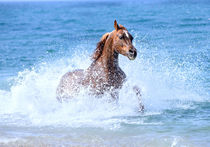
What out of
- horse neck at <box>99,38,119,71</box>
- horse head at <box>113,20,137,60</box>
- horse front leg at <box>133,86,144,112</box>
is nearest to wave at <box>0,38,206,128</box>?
horse front leg at <box>133,86,144,112</box>

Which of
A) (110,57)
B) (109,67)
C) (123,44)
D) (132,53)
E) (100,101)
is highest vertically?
(123,44)

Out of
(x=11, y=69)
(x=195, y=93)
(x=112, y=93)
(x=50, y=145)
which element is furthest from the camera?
(x=11, y=69)

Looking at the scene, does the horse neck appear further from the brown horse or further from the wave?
the wave

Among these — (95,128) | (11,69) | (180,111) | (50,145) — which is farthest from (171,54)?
(50,145)

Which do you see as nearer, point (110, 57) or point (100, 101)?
point (110, 57)

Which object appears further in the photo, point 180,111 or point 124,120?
point 180,111

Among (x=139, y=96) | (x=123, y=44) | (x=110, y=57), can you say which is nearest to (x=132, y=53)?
(x=123, y=44)

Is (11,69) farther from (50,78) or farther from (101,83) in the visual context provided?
(101,83)

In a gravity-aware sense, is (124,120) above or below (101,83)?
below

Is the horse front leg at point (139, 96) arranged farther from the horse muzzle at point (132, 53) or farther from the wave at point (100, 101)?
the horse muzzle at point (132, 53)

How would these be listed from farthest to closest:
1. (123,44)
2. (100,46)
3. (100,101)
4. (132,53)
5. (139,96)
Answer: (100,46), (100,101), (139,96), (123,44), (132,53)

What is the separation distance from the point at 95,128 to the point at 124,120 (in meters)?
0.64

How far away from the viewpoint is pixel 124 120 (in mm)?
7137

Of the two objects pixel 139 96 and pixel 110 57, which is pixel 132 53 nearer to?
pixel 110 57
